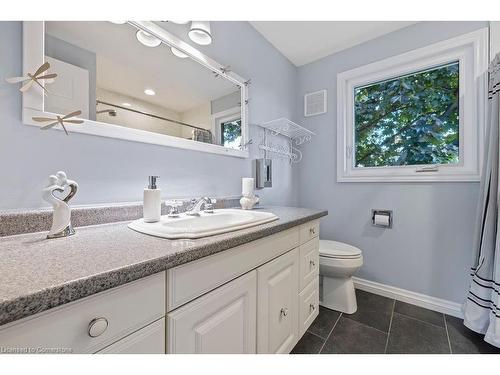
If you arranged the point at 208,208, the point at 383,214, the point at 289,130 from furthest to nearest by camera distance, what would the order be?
the point at 289,130 → the point at 383,214 → the point at 208,208

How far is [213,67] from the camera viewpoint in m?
1.44

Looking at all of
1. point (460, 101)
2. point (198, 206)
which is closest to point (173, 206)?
point (198, 206)

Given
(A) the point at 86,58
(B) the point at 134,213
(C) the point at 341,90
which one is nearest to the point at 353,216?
(C) the point at 341,90

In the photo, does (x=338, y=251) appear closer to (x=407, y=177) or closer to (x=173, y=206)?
(x=407, y=177)

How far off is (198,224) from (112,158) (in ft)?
1.61

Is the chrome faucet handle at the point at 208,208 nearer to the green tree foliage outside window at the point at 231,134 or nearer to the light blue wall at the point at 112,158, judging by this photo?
the light blue wall at the point at 112,158

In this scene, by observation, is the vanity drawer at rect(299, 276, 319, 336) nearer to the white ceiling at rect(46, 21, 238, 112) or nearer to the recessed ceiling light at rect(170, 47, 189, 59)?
the white ceiling at rect(46, 21, 238, 112)

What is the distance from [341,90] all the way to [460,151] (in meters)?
1.06

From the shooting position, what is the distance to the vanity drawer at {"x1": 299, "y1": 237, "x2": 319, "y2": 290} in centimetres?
124

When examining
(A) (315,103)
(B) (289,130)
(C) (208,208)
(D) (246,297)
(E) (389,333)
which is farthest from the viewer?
(A) (315,103)

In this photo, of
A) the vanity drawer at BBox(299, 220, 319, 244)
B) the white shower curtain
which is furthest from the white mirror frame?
the white shower curtain

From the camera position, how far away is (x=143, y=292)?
20.6 inches

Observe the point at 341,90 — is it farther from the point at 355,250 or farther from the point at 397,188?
the point at 355,250

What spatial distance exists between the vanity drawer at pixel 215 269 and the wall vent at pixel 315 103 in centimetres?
165
